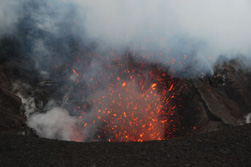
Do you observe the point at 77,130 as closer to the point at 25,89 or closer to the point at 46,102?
A: the point at 46,102

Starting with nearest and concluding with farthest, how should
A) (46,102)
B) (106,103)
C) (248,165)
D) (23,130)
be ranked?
(248,165) < (23,130) < (46,102) < (106,103)

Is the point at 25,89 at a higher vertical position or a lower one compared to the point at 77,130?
higher

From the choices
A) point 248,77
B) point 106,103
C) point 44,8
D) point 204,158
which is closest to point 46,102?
point 106,103

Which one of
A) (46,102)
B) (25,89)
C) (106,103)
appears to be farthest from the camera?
(106,103)

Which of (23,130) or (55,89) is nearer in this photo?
(23,130)

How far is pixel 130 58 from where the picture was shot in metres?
14.0

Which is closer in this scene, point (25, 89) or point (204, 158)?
point (204, 158)

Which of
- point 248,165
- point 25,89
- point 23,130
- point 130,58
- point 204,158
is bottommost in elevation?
point 248,165

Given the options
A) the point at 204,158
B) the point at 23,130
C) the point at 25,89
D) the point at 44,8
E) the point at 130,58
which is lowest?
the point at 204,158

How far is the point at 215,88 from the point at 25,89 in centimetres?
1202

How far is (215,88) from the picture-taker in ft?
42.8

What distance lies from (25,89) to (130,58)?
7.11 m

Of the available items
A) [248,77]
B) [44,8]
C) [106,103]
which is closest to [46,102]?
[106,103]

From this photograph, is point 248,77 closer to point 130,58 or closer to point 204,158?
point 130,58
